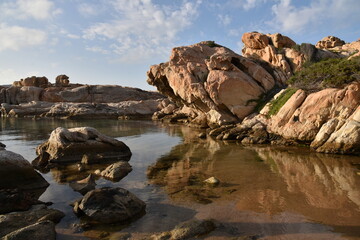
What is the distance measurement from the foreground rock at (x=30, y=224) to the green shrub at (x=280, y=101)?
72.4 feet

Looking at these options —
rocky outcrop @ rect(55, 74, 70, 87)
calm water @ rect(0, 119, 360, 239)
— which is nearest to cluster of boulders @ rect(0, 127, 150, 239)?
calm water @ rect(0, 119, 360, 239)

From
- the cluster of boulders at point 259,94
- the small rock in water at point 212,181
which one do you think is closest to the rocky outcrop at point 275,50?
the cluster of boulders at point 259,94

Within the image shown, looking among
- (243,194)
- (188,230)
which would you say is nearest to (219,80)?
(243,194)

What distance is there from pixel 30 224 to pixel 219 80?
27.3 m

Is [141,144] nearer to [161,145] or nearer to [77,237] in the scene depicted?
[161,145]

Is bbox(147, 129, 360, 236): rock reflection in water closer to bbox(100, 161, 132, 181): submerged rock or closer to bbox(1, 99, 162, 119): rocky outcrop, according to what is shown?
bbox(100, 161, 132, 181): submerged rock

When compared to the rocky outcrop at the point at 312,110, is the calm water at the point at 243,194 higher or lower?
lower

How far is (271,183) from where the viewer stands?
12.1 m

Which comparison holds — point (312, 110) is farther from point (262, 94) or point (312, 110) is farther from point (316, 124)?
point (262, 94)

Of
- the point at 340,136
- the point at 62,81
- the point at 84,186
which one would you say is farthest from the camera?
the point at 62,81

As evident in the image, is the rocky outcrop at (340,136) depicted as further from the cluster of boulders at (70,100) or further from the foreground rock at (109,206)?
the cluster of boulders at (70,100)

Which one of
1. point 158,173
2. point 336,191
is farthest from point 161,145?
point 336,191

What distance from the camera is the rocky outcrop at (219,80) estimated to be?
32.0 meters

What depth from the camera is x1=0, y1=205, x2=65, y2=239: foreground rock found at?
6945mm
